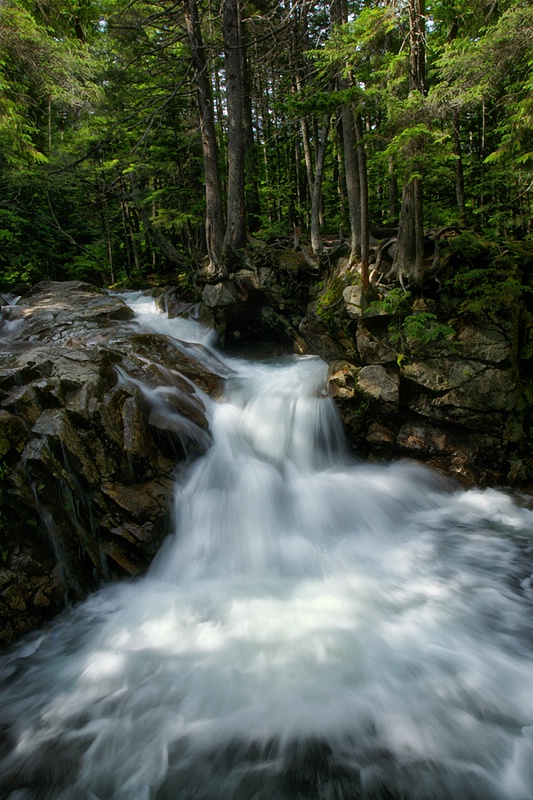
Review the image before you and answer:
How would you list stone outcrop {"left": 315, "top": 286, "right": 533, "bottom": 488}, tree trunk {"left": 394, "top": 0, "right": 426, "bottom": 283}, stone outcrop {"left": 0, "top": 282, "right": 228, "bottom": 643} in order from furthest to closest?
stone outcrop {"left": 315, "top": 286, "right": 533, "bottom": 488} < tree trunk {"left": 394, "top": 0, "right": 426, "bottom": 283} < stone outcrop {"left": 0, "top": 282, "right": 228, "bottom": 643}

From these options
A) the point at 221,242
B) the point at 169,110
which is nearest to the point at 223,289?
the point at 221,242

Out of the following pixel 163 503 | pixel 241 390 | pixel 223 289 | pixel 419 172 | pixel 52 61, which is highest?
pixel 52 61

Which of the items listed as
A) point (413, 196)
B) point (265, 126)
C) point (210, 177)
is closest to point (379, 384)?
point (413, 196)

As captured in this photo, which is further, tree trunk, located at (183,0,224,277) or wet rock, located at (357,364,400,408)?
tree trunk, located at (183,0,224,277)

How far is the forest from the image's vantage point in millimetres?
6016

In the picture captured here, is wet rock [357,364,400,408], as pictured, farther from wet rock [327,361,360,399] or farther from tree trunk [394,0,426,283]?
tree trunk [394,0,426,283]

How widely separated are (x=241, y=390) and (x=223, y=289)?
333 cm

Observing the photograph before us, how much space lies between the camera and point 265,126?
17.2m

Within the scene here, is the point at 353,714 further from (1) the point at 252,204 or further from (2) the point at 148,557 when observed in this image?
(1) the point at 252,204

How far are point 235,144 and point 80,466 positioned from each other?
8.86 metres

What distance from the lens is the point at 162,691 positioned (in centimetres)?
353

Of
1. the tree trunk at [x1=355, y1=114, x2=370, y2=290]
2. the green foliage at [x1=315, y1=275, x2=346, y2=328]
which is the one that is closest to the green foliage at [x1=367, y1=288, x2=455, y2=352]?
the tree trunk at [x1=355, y1=114, x2=370, y2=290]

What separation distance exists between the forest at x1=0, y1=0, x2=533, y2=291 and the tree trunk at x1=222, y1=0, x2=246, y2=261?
4 cm

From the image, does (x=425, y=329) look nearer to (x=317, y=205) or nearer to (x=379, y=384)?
(x=379, y=384)
